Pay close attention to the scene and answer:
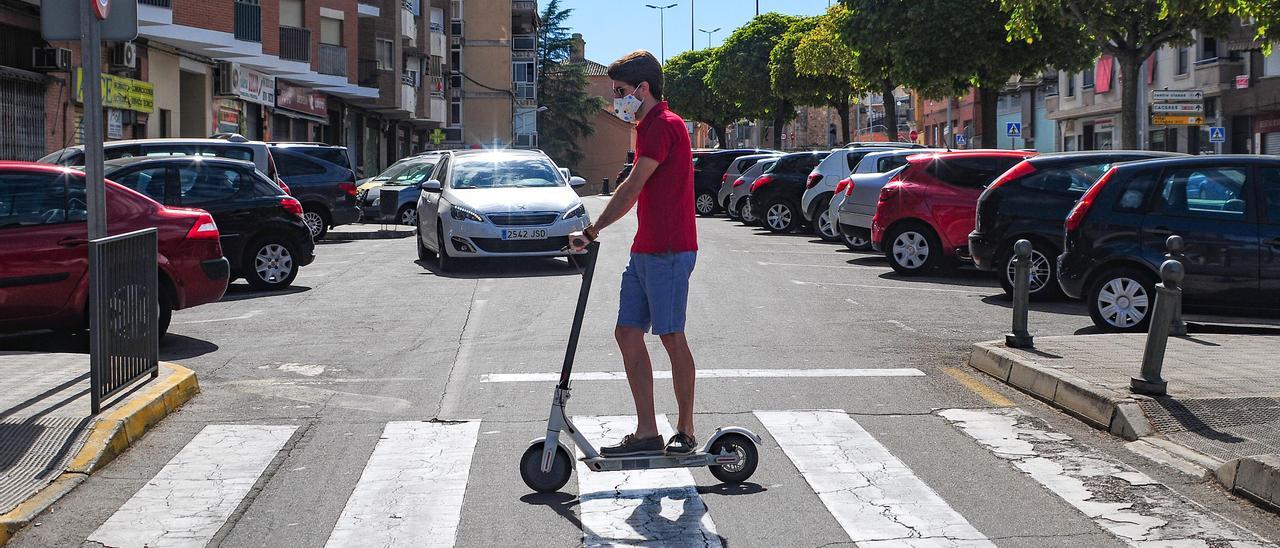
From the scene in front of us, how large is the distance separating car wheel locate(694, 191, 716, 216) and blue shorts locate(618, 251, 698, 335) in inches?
1156

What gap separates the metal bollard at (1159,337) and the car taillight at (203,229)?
6988 millimetres

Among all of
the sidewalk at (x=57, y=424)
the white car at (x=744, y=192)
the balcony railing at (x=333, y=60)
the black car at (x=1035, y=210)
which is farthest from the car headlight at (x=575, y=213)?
the balcony railing at (x=333, y=60)

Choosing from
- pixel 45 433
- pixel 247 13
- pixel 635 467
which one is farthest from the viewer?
pixel 247 13

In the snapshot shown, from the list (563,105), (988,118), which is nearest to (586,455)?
→ (988,118)

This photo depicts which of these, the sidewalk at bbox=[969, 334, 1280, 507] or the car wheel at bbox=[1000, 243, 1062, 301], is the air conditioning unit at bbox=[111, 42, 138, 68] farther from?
the sidewalk at bbox=[969, 334, 1280, 507]

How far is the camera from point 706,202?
35.6 m

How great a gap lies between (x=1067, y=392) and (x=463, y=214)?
402 inches

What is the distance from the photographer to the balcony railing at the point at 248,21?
32.2m

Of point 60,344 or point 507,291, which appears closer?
point 60,344

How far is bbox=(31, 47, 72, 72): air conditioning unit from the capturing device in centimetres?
2288

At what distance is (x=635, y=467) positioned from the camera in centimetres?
565

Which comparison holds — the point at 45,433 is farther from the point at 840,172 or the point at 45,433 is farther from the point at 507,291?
the point at 840,172

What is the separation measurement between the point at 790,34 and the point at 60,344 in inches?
2207

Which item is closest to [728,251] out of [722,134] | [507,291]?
[507,291]
